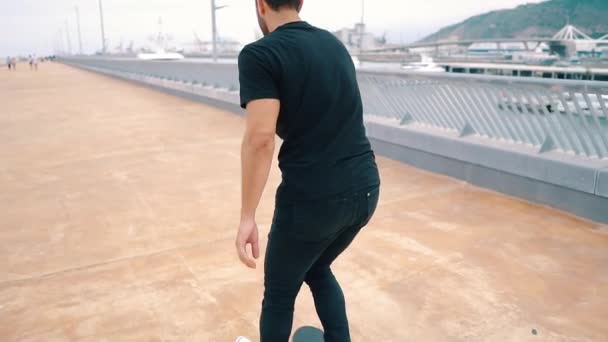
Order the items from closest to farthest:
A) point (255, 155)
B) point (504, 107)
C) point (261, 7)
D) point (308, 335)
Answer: point (255, 155) → point (261, 7) → point (308, 335) → point (504, 107)

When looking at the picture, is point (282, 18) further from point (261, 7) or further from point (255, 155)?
point (255, 155)

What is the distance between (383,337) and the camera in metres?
2.82

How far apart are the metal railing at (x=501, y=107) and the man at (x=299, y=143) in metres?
3.34

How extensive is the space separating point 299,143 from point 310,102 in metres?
0.15

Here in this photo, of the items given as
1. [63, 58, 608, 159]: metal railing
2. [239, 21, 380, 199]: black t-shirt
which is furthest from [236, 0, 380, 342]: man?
[63, 58, 608, 159]: metal railing

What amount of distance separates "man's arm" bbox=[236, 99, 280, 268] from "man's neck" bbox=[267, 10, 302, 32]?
0.33m

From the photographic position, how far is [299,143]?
176cm

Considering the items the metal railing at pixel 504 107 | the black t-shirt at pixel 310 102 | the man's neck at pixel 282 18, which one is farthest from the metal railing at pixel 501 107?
the man's neck at pixel 282 18

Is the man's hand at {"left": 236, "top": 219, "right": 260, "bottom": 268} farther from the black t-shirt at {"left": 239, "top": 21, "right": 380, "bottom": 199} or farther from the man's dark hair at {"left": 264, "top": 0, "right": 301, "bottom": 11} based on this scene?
the man's dark hair at {"left": 264, "top": 0, "right": 301, "bottom": 11}

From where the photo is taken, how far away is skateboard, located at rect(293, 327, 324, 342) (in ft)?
9.11

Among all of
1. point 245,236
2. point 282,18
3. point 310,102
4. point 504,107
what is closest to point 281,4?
point 282,18

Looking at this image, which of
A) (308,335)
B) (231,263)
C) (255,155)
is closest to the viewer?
(255,155)

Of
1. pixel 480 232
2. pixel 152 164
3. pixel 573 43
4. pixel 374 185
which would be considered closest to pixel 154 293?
pixel 374 185

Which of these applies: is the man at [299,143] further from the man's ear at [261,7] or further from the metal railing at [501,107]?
the metal railing at [501,107]
